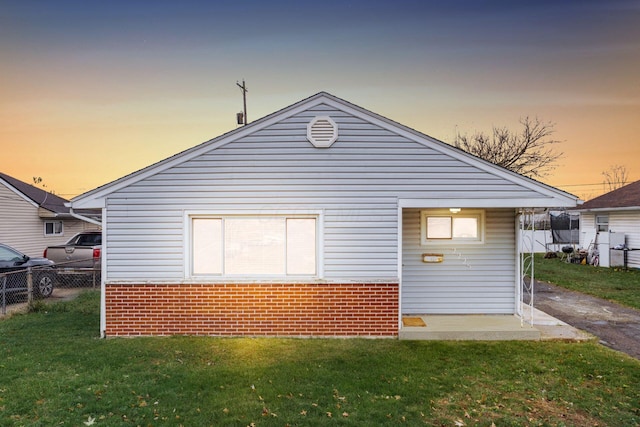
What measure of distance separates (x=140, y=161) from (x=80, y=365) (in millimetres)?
16223

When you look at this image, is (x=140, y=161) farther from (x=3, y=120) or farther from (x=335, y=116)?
(x=335, y=116)

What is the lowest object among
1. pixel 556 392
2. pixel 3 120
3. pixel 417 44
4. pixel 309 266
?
pixel 556 392

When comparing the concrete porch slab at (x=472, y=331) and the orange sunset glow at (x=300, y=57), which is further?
the orange sunset glow at (x=300, y=57)

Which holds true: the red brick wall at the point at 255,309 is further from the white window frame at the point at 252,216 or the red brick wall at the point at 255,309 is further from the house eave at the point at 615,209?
the house eave at the point at 615,209

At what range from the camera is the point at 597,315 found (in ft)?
31.6

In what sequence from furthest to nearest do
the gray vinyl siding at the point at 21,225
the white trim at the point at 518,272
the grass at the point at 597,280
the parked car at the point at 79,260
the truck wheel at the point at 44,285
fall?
the gray vinyl siding at the point at 21,225
the parked car at the point at 79,260
the grass at the point at 597,280
the truck wheel at the point at 44,285
the white trim at the point at 518,272

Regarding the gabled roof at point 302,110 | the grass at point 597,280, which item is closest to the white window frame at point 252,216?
the gabled roof at point 302,110

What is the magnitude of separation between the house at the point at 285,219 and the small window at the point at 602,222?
17.7 metres

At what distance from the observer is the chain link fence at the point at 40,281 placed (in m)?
10.2

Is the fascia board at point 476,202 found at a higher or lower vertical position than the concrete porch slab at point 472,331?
higher

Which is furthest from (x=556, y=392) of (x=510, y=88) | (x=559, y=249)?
(x=559, y=249)

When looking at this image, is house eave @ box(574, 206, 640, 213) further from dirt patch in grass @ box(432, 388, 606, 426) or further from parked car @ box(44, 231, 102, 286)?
parked car @ box(44, 231, 102, 286)

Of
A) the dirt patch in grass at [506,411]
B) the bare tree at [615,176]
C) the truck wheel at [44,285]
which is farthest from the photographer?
the bare tree at [615,176]

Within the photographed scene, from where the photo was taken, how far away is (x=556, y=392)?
5070mm
